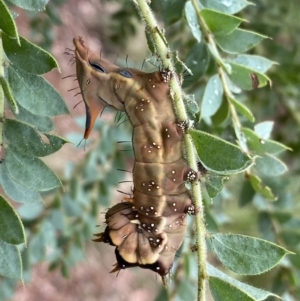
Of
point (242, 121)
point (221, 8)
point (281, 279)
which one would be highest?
point (221, 8)

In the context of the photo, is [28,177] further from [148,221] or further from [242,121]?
[242,121]

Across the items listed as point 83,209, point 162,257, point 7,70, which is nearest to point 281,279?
point 162,257

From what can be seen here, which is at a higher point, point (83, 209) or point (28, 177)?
point (28, 177)

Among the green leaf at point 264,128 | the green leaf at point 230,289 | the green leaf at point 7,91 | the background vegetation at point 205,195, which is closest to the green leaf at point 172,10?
the background vegetation at point 205,195

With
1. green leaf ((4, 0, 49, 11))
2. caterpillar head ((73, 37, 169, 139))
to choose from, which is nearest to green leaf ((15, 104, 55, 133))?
caterpillar head ((73, 37, 169, 139))

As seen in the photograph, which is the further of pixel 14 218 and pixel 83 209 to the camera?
pixel 83 209

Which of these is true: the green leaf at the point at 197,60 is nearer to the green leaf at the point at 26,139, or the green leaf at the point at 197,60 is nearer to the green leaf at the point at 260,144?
the green leaf at the point at 260,144

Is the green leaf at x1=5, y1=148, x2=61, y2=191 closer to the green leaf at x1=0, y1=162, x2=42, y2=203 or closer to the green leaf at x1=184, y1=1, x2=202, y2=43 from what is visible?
the green leaf at x1=0, y1=162, x2=42, y2=203
